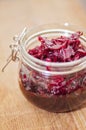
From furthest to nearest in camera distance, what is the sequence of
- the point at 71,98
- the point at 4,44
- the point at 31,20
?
the point at 31,20
the point at 4,44
the point at 71,98

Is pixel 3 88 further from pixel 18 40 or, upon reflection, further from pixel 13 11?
pixel 13 11

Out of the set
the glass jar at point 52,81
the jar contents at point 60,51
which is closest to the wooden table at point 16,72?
the glass jar at point 52,81

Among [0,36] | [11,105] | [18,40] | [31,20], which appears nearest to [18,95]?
[11,105]

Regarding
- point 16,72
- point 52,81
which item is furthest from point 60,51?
point 16,72

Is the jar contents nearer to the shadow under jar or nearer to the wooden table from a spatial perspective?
the shadow under jar

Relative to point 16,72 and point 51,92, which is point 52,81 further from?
point 16,72

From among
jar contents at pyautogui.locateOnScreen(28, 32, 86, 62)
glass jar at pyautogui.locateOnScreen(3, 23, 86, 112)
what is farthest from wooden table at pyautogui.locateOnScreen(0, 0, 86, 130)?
jar contents at pyautogui.locateOnScreen(28, 32, 86, 62)
